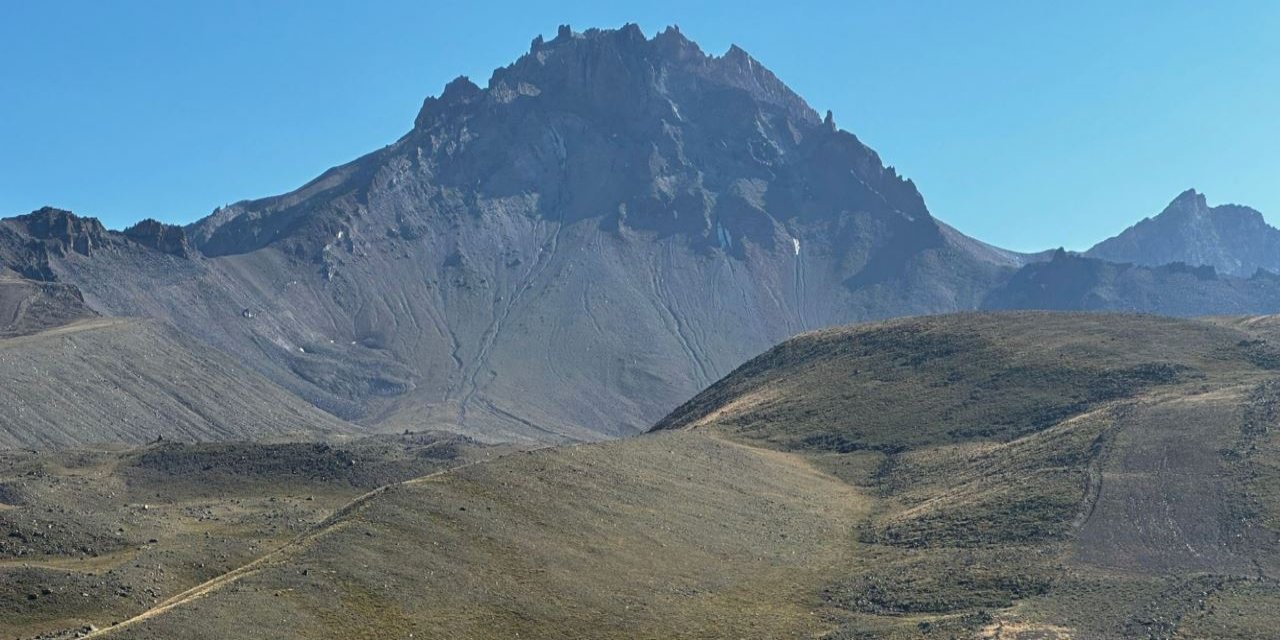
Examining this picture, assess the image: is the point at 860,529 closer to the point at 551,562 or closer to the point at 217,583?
the point at 551,562

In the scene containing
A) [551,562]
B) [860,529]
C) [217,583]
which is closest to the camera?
[217,583]

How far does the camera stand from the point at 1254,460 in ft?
402

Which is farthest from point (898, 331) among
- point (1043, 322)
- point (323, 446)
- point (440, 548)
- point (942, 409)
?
point (440, 548)

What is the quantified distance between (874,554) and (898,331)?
84.3m

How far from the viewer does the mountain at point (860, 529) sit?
297ft

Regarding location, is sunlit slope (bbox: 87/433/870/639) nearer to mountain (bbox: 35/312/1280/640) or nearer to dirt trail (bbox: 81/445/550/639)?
mountain (bbox: 35/312/1280/640)

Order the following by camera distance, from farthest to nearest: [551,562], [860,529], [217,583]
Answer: [860,529]
[551,562]
[217,583]

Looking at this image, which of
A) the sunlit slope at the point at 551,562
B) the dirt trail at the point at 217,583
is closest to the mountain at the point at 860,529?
the sunlit slope at the point at 551,562

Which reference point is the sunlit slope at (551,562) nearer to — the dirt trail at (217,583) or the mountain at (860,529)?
the mountain at (860,529)

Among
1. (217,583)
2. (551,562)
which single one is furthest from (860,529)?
(217,583)

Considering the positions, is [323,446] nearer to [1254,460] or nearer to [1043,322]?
[1043,322]

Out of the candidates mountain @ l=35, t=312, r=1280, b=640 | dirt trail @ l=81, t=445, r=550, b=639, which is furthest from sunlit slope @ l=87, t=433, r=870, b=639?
dirt trail @ l=81, t=445, r=550, b=639

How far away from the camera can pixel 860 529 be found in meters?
128

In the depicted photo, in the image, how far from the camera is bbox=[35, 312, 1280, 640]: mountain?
9038cm
